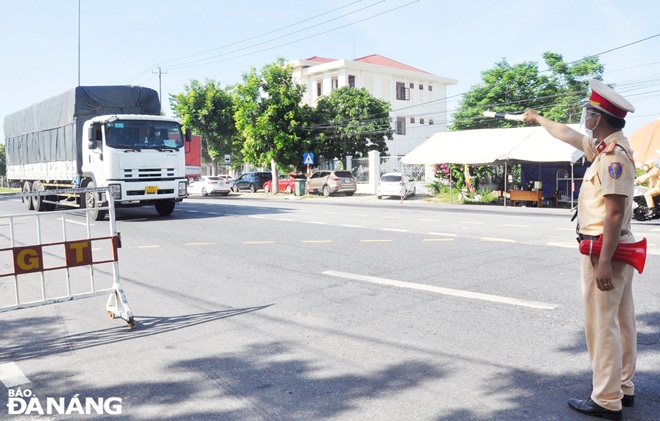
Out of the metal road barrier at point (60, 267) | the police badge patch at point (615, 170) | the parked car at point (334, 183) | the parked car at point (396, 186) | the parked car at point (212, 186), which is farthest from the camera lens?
the parked car at point (212, 186)

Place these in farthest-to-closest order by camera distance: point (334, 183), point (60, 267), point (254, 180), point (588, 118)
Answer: point (254, 180)
point (334, 183)
point (60, 267)
point (588, 118)

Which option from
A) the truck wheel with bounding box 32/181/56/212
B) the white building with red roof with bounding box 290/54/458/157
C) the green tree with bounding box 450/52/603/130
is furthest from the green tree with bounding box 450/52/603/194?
the truck wheel with bounding box 32/181/56/212

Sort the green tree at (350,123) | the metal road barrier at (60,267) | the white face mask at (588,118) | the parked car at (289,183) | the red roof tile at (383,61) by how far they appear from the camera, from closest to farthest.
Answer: the white face mask at (588,118) < the metal road barrier at (60,267) < the parked car at (289,183) < the green tree at (350,123) < the red roof tile at (383,61)

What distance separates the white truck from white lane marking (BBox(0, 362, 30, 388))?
10274 mm

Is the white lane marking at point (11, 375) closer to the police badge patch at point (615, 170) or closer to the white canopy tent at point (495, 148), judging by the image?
the police badge patch at point (615, 170)

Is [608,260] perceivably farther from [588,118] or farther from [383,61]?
[383,61]

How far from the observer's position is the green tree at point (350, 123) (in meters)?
40.6

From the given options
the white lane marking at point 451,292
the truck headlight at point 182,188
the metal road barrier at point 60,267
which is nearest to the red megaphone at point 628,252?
the white lane marking at point 451,292

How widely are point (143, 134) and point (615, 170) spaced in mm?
14474

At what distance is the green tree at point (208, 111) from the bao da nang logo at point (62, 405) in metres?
46.0

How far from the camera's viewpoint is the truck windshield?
15320 mm

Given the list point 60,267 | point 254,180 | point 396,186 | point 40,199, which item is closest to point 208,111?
point 254,180

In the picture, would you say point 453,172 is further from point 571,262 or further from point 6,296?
point 6,296

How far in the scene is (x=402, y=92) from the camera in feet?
202
